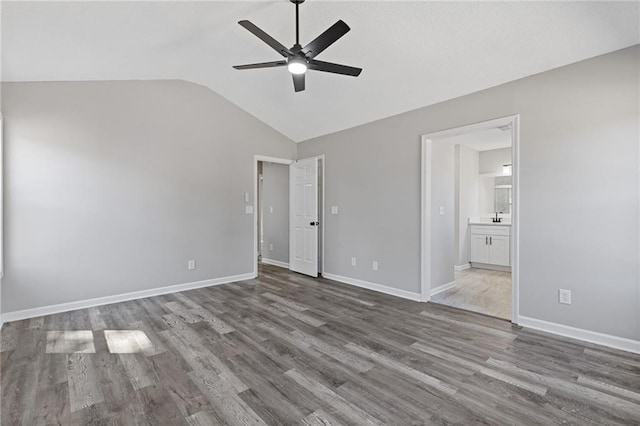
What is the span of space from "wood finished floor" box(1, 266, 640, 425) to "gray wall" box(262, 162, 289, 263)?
116 inches

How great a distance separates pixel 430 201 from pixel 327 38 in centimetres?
260

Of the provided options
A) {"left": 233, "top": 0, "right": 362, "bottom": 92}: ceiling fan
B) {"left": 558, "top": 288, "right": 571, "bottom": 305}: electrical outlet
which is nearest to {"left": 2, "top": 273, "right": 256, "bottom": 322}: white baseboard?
{"left": 233, "top": 0, "right": 362, "bottom": 92}: ceiling fan

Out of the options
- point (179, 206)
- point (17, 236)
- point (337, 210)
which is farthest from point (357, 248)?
point (17, 236)

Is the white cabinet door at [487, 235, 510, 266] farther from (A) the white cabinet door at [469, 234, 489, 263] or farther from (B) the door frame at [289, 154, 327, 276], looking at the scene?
(B) the door frame at [289, 154, 327, 276]

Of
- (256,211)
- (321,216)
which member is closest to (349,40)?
(321,216)

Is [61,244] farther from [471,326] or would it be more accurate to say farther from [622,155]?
[622,155]

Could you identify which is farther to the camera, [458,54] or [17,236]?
[17,236]

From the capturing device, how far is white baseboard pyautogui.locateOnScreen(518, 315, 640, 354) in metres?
2.62

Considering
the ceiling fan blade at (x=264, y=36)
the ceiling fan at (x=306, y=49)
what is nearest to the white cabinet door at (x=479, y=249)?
the ceiling fan at (x=306, y=49)

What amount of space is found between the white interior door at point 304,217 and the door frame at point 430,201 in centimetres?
196

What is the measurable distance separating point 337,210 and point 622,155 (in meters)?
3.49

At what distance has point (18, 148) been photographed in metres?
3.40

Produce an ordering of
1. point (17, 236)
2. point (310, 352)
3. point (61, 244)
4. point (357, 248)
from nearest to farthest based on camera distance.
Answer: point (310, 352) → point (17, 236) → point (61, 244) → point (357, 248)

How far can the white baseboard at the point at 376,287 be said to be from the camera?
13.6 ft
